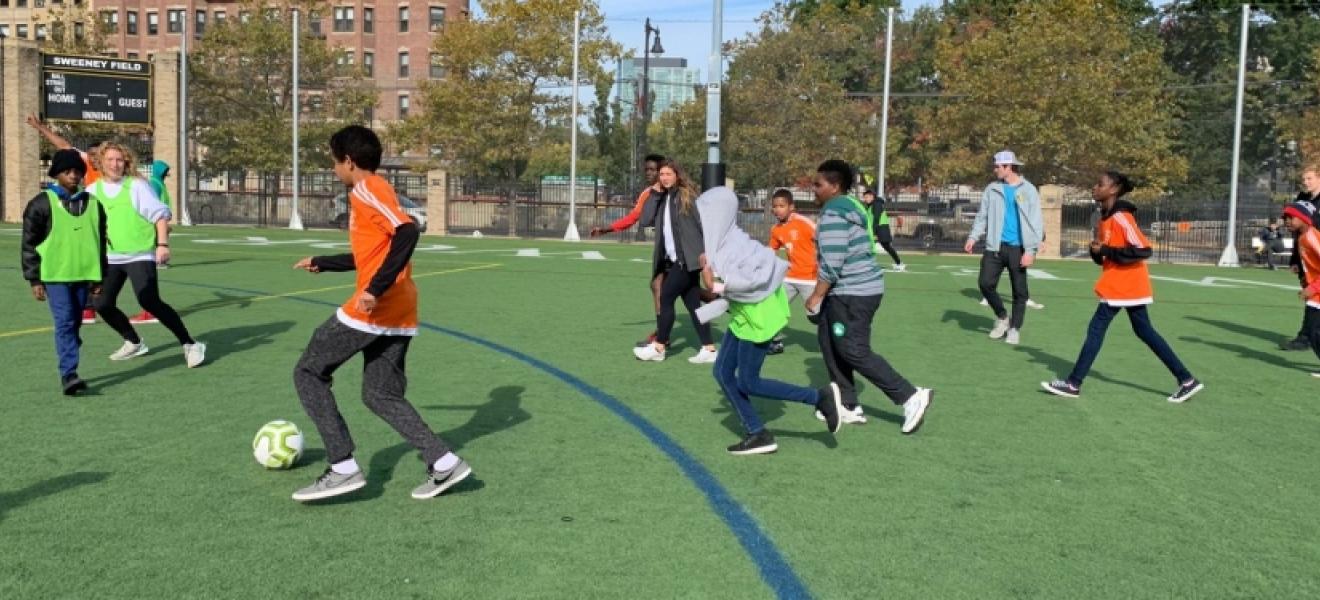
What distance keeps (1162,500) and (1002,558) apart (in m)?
1.42

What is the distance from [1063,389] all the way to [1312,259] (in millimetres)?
2949

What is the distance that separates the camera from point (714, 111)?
14898mm

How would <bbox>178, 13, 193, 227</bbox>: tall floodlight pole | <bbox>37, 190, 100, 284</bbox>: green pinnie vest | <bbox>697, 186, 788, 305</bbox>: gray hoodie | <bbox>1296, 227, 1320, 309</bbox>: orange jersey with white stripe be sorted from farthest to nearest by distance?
<bbox>178, 13, 193, 227</bbox>: tall floodlight pole
<bbox>1296, 227, 1320, 309</bbox>: orange jersey with white stripe
<bbox>37, 190, 100, 284</bbox>: green pinnie vest
<bbox>697, 186, 788, 305</bbox>: gray hoodie

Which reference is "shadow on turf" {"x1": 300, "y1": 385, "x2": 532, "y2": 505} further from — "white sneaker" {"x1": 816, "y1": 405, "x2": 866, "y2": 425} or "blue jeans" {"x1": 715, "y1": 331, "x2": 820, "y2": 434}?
"white sneaker" {"x1": 816, "y1": 405, "x2": 866, "y2": 425}

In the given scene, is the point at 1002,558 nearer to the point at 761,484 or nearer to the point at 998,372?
the point at 761,484

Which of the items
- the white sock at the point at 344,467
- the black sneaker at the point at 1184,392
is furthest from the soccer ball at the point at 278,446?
the black sneaker at the point at 1184,392

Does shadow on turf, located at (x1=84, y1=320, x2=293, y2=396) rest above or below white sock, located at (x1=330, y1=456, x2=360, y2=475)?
→ below

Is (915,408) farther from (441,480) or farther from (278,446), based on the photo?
(278,446)

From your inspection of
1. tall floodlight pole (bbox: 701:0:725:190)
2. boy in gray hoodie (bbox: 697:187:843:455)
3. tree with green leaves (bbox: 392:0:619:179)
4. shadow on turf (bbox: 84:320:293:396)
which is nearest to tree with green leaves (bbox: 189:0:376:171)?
tree with green leaves (bbox: 392:0:619:179)

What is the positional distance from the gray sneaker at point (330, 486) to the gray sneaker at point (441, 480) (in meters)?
0.28

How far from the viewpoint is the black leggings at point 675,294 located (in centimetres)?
902

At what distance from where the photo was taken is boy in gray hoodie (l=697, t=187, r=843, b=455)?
225 inches

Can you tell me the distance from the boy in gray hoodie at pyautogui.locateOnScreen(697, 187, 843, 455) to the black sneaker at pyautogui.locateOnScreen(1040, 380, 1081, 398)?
9.01 ft

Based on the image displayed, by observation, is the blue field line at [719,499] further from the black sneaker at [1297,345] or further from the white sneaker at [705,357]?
the black sneaker at [1297,345]
